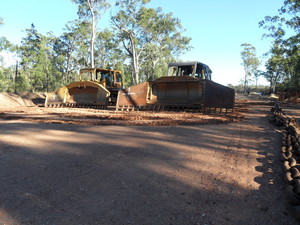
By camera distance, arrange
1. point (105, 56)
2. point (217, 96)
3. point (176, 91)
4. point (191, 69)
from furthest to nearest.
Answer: point (105, 56), point (191, 69), point (176, 91), point (217, 96)

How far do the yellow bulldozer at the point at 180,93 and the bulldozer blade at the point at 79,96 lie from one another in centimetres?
228

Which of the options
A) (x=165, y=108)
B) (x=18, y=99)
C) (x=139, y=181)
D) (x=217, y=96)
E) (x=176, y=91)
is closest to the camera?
(x=139, y=181)

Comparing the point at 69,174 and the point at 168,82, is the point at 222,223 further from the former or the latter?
the point at 168,82

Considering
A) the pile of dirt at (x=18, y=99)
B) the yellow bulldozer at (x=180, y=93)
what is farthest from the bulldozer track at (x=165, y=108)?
the pile of dirt at (x=18, y=99)

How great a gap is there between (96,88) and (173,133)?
29.1ft

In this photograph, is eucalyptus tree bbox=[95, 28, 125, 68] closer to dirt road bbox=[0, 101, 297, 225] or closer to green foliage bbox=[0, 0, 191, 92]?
green foliage bbox=[0, 0, 191, 92]

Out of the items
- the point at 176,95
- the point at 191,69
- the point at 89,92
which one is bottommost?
the point at 176,95

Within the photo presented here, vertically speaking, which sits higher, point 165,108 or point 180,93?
point 180,93

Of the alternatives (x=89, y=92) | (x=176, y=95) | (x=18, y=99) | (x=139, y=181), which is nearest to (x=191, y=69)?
(x=176, y=95)

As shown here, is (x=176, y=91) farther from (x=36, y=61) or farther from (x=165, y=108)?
(x=36, y=61)

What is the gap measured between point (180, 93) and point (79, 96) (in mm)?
6547

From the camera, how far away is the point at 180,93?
1120 cm

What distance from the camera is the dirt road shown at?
76.5 inches

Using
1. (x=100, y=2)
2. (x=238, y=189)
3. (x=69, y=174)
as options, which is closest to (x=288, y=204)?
(x=238, y=189)
